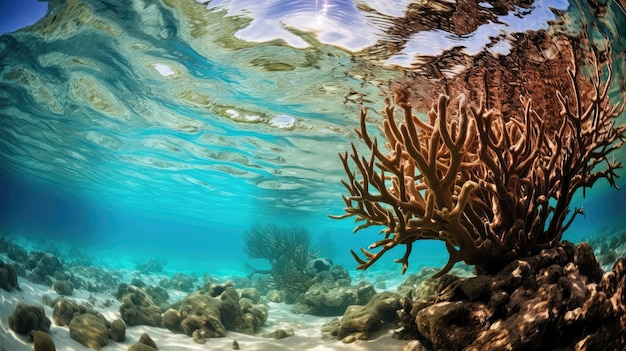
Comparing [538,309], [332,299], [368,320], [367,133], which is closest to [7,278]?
[368,320]

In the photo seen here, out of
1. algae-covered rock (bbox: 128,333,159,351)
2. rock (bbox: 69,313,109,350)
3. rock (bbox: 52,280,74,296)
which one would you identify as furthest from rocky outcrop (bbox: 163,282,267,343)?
rock (bbox: 52,280,74,296)

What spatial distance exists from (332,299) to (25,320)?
26.7 feet

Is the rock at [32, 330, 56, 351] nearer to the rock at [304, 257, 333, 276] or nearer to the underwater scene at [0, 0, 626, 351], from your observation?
the underwater scene at [0, 0, 626, 351]

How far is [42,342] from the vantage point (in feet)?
16.0

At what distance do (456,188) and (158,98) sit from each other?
1111cm

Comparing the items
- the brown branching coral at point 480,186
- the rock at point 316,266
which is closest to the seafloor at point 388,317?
the brown branching coral at point 480,186

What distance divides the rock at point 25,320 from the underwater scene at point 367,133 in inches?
1.9

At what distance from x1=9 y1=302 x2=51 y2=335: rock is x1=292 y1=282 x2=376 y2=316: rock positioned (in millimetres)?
7853

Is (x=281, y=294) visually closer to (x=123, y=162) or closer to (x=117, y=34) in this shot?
(x=117, y=34)

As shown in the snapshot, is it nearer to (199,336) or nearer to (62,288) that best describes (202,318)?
(199,336)

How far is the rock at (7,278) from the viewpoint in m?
7.41

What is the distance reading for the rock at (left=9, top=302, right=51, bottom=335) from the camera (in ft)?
16.9

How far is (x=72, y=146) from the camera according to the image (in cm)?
2023

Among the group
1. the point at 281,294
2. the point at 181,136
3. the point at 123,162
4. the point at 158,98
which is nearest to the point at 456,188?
the point at 158,98
